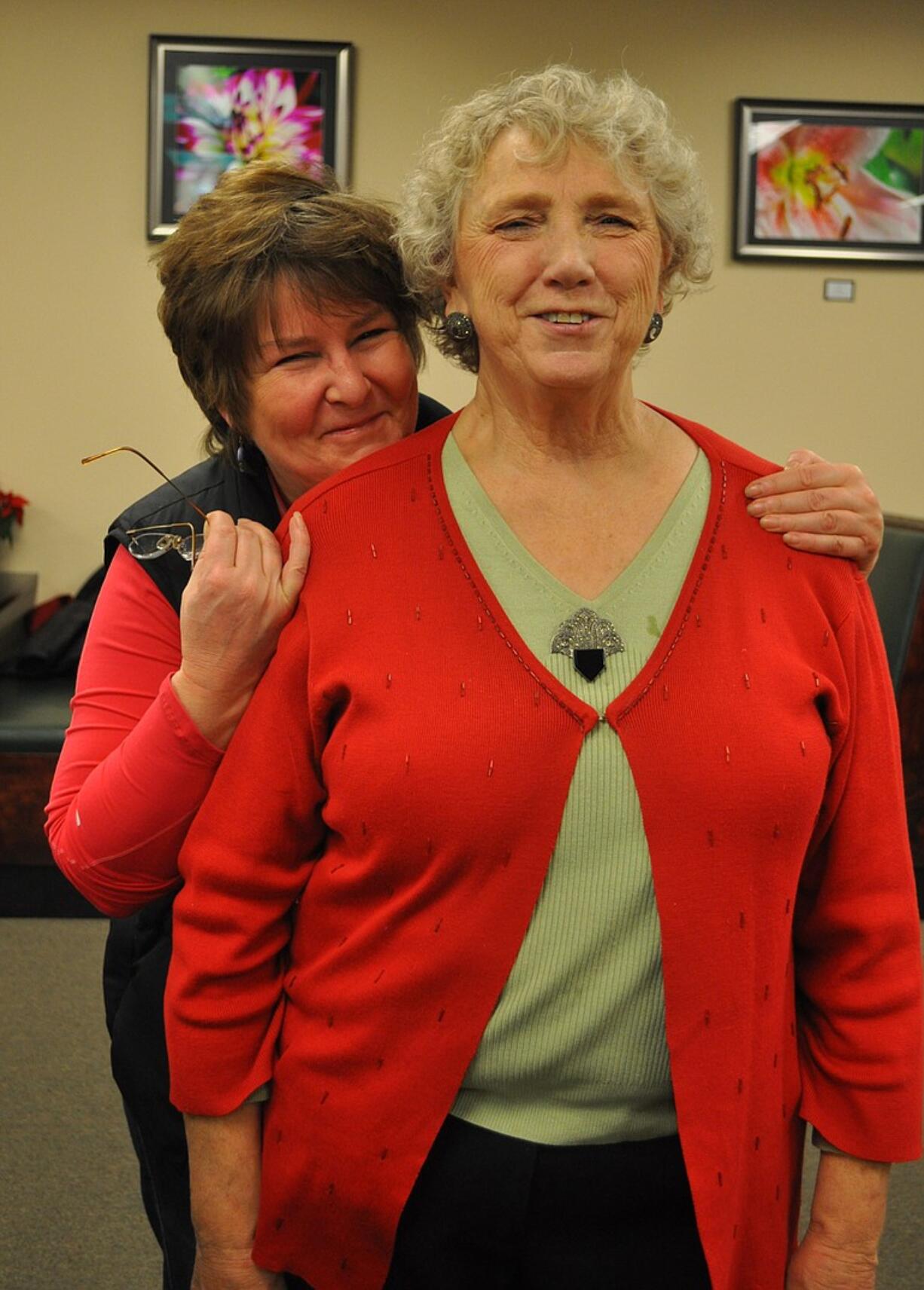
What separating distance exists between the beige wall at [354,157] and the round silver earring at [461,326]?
428 centimetres

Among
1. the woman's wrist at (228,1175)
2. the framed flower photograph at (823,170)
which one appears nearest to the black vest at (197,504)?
the woman's wrist at (228,1175)

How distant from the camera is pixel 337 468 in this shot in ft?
5.24

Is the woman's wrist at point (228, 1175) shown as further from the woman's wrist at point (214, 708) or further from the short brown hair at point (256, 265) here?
the short brown hair at point (256, 265)

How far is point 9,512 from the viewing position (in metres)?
5.32

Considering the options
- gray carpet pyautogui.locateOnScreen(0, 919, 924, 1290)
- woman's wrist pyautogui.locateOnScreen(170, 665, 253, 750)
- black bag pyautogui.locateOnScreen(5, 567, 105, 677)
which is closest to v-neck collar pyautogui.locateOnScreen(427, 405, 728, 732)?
woman's wrist pyautogui.locateOnScreen(170, 665, 253, 750)

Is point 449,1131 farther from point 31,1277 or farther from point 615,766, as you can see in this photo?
point 31,1277

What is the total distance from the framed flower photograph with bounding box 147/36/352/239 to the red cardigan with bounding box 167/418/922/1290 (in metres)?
4.40

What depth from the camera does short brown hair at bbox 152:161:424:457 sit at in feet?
5.09

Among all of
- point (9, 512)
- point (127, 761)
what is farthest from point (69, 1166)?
point (9, 512)

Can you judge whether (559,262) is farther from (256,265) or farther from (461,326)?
(256,265)

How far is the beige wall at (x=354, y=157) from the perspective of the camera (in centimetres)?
527

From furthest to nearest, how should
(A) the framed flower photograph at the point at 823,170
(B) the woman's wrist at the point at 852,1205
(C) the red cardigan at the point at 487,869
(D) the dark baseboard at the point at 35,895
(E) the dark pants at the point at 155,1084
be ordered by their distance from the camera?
(A) the framed flower photograph at the point at 823,170
(D) the dark baseboard at the point at 35,895
(E) the dark pants at the point at 155,1084
(B) the woman's wrist at the point at 852,1205
(C) the red cardigan at the point at 487,869

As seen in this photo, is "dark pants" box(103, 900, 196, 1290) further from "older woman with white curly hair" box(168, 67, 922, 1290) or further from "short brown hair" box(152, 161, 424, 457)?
"short brown hair" box(152, 161, 424, 457)

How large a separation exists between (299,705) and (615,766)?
11.5 inches
